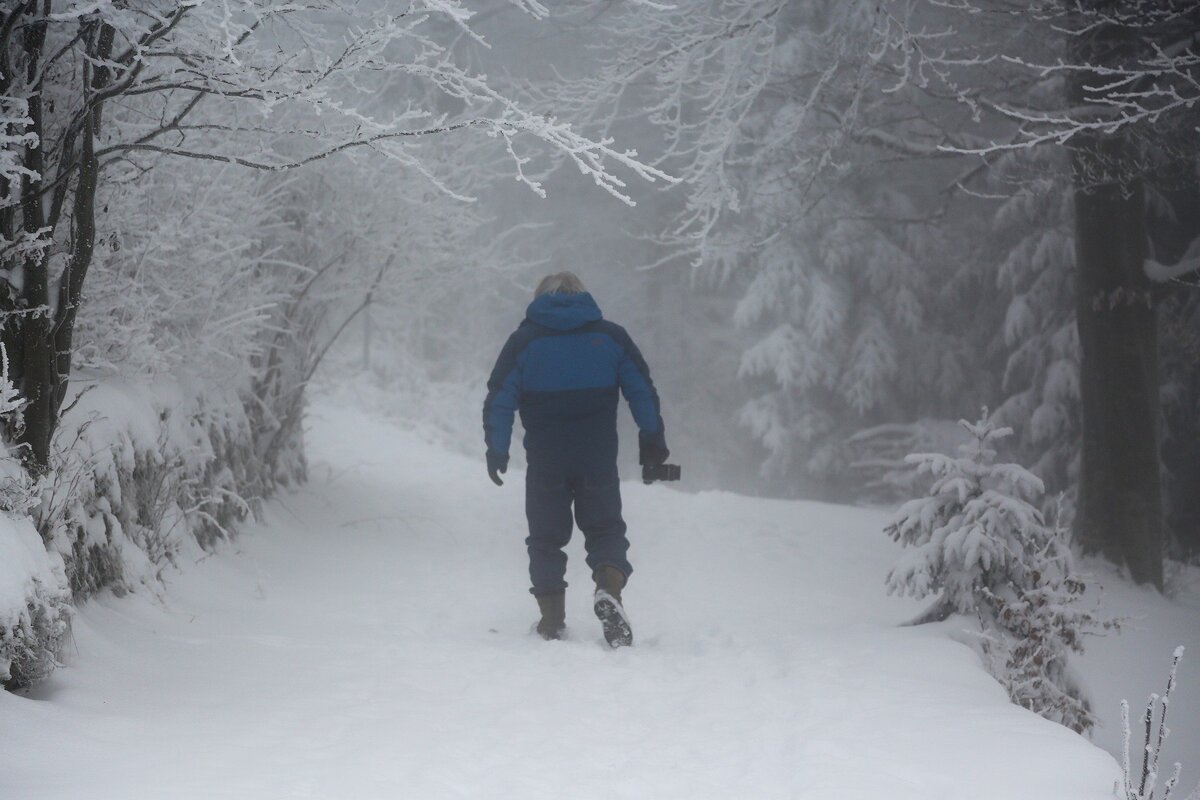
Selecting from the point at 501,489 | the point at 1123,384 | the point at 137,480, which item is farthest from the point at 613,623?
the point at 501,489

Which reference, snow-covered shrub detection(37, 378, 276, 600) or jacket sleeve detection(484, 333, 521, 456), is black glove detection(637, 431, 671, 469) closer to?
jacket sleeve detection(484, 333, 521, 456)

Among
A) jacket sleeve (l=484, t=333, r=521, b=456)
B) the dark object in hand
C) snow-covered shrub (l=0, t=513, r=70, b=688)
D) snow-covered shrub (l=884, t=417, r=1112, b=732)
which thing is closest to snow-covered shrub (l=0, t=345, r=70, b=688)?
snow-covered shrub (l=0, t=513, r=70, b=688)

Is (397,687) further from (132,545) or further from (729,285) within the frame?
(729,285)

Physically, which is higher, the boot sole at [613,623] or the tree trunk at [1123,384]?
the tree trunk at [1123,384]

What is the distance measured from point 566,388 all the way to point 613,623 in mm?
1222

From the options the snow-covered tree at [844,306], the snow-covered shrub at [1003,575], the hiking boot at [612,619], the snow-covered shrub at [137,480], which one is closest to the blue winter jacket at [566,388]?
the hiking boot at [612,619]

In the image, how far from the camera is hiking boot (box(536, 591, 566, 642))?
4977 millimetres

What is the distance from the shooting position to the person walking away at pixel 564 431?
498cm

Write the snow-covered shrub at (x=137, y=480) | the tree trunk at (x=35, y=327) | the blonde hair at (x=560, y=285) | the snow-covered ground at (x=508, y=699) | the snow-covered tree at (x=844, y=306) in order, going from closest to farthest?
the snow-covered ground at (x=508, y=699) → the tree trunk at (x=35, y=327) → the snow-covered shrub at (x=137, y=480) → the blonde hair at (x=560, y=285) → the snow-covered tree at (x=844, y=306)

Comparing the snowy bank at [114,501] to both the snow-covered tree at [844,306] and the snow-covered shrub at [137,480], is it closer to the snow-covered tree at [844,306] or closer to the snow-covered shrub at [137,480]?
the snow-covered shrub at [137,480]

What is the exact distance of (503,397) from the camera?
502cm

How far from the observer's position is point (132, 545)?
4.68 meters

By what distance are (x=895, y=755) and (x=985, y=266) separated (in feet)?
49.4

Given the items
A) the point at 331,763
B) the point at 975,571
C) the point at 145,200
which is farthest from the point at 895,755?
the point at 145,200
